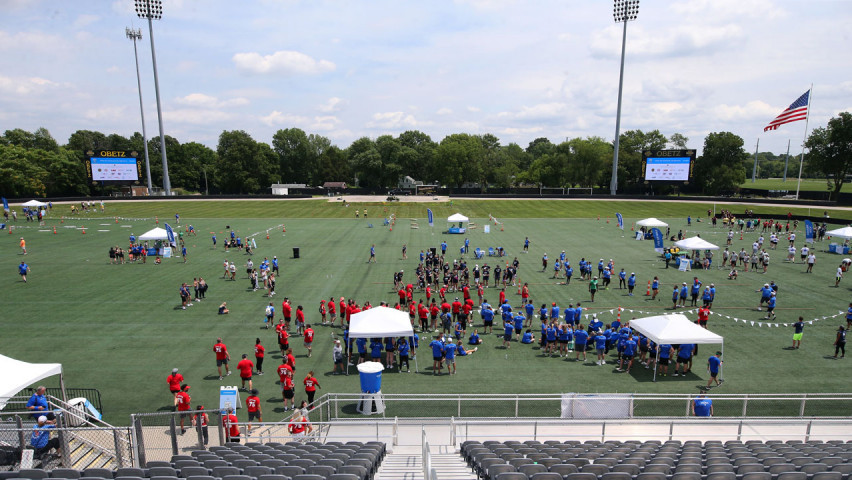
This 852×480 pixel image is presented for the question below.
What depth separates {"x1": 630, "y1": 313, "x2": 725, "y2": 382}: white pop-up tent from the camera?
14.7m

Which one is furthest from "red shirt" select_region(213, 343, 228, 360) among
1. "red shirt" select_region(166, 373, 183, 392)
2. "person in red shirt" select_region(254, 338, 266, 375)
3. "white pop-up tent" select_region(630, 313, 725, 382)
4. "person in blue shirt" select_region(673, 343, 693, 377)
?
"person in blue shirt" select_region(673, 343, 693, 377)

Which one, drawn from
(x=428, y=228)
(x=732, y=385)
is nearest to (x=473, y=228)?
(x=428, y=228)

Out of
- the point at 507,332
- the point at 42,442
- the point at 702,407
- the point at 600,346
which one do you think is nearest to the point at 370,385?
the point at 507,332

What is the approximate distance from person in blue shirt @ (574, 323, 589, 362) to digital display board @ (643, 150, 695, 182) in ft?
203

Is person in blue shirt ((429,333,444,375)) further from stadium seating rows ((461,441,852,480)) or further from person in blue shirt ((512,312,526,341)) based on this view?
stadium seating rows ((461,441,852,480))

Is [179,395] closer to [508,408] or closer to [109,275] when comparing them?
[508,408]

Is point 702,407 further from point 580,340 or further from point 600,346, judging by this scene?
point 580,340

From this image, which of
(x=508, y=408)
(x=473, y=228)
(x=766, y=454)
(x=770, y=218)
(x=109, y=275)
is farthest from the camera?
(x=770, y=218)

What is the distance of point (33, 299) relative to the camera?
925 inches

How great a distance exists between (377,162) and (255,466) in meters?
110

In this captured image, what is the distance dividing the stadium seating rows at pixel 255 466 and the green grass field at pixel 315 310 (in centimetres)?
496

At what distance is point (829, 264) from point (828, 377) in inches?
890

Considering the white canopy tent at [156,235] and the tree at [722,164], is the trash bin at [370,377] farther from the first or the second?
the tree at [722,164]

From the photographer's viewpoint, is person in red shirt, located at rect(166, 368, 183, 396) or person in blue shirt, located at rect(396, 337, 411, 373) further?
person in blue shirt, located at rect(396, 337, 411, 373)
